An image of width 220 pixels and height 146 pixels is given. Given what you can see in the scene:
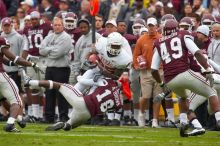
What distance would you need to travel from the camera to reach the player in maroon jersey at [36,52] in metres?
17.8

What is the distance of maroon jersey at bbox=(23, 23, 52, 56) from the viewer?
17828 mm

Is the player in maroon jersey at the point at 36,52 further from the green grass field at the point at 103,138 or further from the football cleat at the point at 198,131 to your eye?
the football cleat at the point at 198,131

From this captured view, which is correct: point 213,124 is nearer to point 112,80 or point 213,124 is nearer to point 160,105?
point 160,105

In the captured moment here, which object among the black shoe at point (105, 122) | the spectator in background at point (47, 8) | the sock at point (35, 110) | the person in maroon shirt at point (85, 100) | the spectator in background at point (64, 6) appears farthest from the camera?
the spectator in background at point (47, 8)

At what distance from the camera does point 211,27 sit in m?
15.7

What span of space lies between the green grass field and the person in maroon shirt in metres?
0.25

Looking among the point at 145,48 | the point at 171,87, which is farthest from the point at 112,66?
the point at 145,48

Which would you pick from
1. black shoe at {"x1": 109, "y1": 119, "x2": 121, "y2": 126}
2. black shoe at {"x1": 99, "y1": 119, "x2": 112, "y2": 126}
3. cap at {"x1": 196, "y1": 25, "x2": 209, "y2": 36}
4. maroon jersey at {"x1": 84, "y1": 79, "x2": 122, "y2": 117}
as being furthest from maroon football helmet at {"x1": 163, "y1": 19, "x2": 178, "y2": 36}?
black shoe at {"x1": 99, "y1": 119, "x2": 112, "y2": 126}

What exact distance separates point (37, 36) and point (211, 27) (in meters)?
3.75

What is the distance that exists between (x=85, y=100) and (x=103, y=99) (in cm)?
28

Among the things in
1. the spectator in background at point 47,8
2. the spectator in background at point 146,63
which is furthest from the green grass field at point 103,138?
the spectator in background at point 47,8

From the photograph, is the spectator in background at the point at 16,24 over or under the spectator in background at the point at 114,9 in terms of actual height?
under

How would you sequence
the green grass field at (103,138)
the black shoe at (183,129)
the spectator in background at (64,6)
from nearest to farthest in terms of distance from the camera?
the green grass field at (103,138) → the black shoe at (183,129) → the spectator in background at (64,6)

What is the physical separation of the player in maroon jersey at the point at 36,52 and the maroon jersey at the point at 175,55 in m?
4.90
